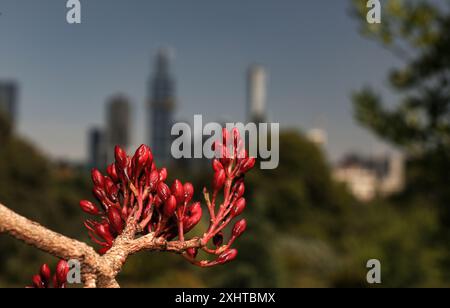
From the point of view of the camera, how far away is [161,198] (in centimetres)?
200

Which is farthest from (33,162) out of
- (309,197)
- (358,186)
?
(358,186)

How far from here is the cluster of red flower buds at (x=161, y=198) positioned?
6.57 ft

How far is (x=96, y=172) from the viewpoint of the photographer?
2.09 m

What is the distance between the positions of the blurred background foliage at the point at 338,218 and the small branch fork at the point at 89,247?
9554 mm

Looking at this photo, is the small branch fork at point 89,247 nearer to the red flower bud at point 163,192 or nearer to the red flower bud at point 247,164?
the red flower bud at point 163,192

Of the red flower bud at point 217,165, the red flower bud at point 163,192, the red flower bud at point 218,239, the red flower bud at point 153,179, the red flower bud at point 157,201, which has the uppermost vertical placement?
the red flower bud at point 217,165

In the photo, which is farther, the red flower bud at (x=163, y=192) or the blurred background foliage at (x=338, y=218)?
the blurred background foliage at (x=338, y=218)

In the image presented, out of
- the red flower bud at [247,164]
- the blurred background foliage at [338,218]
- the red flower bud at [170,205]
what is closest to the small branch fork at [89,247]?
the red flower bud at [170,205]

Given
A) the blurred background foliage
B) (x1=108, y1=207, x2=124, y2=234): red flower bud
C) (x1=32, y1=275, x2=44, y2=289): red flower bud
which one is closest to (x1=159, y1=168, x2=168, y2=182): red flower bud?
(x1=108, y1=207, x2=124, y2=234): red flower bud

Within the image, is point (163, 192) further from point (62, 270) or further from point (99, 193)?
point (62, 270)

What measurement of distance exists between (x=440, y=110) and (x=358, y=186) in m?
164

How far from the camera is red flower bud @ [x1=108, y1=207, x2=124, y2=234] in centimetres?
203

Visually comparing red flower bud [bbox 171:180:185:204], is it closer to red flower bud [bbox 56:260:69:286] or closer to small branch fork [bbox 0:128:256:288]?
small branch fork [bbox 0:128:256:288]

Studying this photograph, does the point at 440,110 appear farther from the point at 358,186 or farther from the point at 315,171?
the point at 358,186
